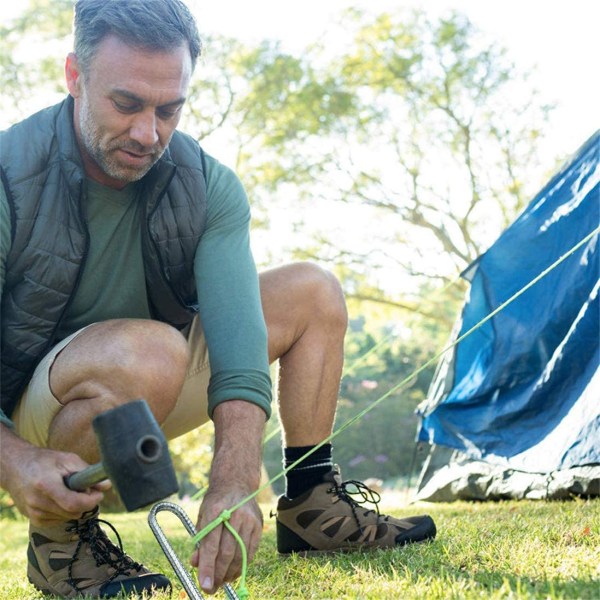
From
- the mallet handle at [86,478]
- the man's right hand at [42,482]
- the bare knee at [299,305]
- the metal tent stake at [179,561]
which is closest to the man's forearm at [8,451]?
the man's right hand at [42,482]

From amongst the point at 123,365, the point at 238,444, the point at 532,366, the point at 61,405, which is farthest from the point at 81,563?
the point at 532,366

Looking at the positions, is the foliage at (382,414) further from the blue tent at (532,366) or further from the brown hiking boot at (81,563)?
the brown hiking boot at (81,563)

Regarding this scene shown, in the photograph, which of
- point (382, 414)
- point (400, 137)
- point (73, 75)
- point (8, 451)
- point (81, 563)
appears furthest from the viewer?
point (382, 414)

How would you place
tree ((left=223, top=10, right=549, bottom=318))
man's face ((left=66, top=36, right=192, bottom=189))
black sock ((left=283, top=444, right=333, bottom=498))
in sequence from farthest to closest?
tree ((left=223, top=10, right=549, bottom=318))
black sock ((left=283, top=444, right=333, bottom=498))
man's face ((left=66, top=36, right=192, bottom=189))

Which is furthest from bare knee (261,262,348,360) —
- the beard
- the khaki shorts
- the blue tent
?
the blue tent

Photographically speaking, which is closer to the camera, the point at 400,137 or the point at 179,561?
the point at 179,561

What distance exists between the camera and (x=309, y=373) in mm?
2322

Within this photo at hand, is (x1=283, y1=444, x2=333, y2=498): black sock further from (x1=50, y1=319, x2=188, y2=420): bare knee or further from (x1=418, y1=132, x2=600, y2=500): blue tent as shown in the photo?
(x1=418, y1=132, x2=600, y2=500): blue tent

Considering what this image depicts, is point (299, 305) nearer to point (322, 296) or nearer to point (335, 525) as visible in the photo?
point (322, 296)

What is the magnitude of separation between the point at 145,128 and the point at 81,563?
1.00 meters

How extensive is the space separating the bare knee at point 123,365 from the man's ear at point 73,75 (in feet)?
1.94

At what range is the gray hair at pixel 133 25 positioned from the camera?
6.65 feet

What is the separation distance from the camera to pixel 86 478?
1.39 meters

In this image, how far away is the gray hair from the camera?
2027 millimetres
